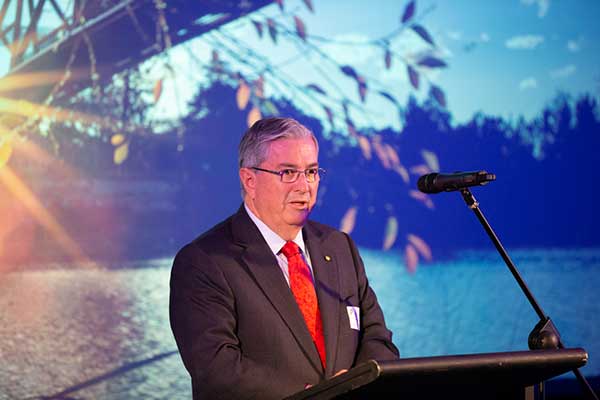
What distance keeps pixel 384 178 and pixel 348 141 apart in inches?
11.6

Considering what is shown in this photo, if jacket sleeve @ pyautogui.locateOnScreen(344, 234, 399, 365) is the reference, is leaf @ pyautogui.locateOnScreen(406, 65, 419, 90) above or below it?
above

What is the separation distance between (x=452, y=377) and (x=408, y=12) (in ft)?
9.51

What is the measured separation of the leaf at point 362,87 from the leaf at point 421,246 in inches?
31.3

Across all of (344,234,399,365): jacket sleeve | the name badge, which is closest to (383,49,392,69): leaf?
(344,234,399,365): jacket sleeve

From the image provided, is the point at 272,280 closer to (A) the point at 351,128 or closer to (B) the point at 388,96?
(A) the point at 351,128

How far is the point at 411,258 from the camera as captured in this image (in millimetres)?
4051

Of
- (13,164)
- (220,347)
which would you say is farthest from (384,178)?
(220,347)

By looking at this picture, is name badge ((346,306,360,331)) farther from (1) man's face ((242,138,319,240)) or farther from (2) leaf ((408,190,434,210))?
(2) leaf ((408,190,434,210))

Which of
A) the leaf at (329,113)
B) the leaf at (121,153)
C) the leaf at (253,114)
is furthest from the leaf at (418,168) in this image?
the leaf at (121,153)

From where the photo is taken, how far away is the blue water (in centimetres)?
399

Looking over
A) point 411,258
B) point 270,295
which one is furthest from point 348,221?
point 270,295

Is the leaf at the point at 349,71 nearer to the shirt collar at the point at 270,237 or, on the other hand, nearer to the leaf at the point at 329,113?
the leaf at the point at 329,113

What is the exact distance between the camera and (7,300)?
3.43 metres

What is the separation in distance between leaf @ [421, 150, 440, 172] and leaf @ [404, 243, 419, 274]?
45 centimetres
